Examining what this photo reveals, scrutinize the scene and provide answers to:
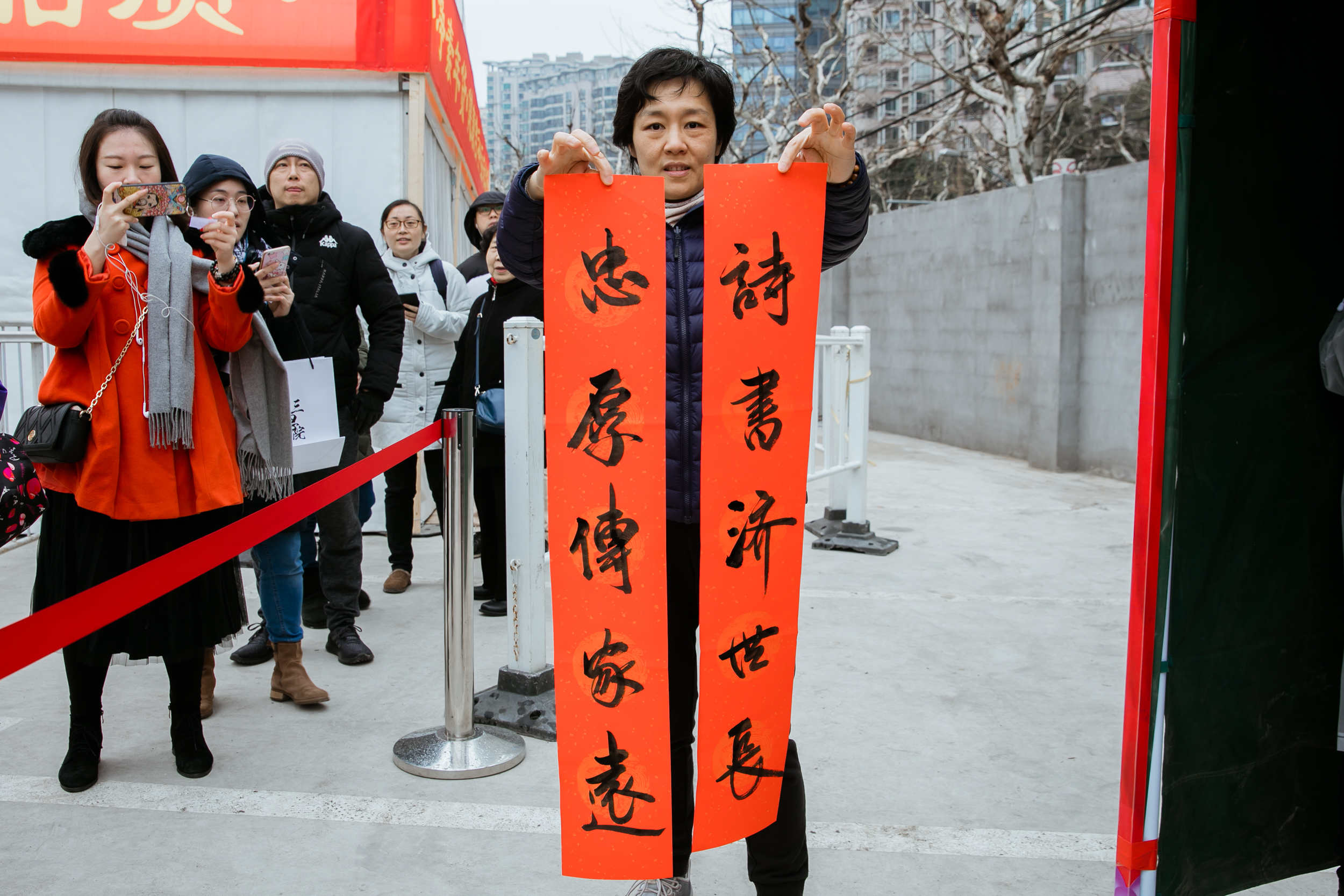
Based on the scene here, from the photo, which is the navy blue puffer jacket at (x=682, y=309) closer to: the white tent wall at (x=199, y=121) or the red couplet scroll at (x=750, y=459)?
the red couplet scroll at (x=750, y=459)

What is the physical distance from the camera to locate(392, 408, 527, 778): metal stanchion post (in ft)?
9.43

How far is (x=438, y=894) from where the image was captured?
225 centimetres

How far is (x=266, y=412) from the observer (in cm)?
290

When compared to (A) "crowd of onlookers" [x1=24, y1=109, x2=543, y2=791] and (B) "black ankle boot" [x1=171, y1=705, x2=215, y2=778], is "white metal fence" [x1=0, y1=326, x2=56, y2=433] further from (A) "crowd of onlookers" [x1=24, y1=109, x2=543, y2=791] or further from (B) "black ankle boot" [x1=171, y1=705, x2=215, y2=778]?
(B) "black ankle boot" [x1=171, y1=705, x2=215, y2=778]

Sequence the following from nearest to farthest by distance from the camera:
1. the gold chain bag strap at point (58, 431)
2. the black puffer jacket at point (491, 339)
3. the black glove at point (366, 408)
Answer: the gold chain bag strap at point (58, 431) → the black glove at point (366, 408) → the black puffer jacket at point (491, 339)

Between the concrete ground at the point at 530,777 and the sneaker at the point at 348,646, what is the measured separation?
6cm

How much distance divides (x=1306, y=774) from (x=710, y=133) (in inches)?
70.7

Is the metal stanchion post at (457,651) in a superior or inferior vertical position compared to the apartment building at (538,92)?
inferior

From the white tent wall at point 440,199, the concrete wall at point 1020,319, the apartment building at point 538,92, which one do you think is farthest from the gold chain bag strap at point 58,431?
the apartment building at point 538,92

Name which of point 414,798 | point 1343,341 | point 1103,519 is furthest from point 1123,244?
point 414,798

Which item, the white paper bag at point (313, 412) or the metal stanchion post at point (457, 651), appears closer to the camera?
the metal stanchion post at point (457, 651)

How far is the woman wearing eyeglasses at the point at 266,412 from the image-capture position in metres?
2.87

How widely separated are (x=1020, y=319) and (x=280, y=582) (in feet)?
25.2

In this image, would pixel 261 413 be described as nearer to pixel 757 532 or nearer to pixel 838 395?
pixel 757 532
